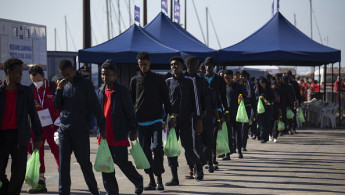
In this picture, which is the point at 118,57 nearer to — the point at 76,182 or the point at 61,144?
the point at 76,182

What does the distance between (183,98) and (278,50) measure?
11519 mm

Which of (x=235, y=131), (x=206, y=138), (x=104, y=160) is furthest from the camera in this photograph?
(x=235, y=131)

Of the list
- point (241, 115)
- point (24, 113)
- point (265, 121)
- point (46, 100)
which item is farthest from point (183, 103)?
point (265, 121)

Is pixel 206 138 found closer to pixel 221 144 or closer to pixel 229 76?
pixel 221 144

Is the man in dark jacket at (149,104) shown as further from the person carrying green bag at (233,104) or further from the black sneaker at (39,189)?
the person carrying green bag at (233,104)

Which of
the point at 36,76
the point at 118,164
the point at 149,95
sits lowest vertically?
the point at 118,164

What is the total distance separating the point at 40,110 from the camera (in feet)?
29.6

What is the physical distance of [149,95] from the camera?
337 inches

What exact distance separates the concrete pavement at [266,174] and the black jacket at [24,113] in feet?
6.05

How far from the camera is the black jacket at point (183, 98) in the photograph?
30.3 ft

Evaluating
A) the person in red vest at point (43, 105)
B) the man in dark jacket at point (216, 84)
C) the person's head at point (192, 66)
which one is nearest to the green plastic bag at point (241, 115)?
the man in dark jacket at point (216, 84)

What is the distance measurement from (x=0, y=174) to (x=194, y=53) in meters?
12.9

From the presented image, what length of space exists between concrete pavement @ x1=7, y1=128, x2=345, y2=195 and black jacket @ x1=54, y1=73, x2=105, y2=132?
164 centimetres

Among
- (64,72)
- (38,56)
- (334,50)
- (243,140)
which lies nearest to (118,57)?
(38,56)
